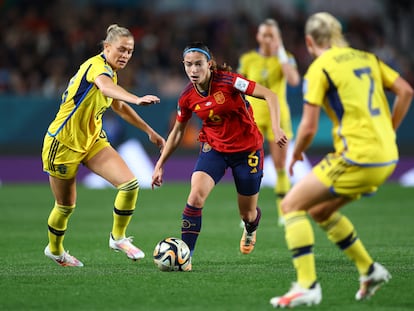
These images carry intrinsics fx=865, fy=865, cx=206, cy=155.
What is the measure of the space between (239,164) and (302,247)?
2.39 m

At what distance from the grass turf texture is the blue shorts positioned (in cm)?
80

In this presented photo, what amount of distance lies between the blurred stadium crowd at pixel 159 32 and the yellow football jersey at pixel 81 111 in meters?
9.61

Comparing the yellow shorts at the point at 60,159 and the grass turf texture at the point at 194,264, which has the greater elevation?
the yellow shorts at the point at 60,159

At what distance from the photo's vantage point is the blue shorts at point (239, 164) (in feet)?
27.6

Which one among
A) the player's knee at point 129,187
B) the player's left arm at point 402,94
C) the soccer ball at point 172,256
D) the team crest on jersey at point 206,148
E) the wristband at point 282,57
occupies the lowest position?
the soccer ball at point 172,256

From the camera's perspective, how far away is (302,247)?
6250 mm

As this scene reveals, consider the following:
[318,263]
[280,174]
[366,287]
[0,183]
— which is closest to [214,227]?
[280,174]

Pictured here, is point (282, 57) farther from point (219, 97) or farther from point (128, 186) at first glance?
point (128, 186)

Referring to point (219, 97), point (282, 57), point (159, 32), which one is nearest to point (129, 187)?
point (219, 97)

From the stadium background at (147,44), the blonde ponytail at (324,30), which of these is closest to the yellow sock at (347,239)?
the blonde ponytail at (324,30)

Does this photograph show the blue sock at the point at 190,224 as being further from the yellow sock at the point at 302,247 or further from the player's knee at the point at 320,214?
the yellow sock at the point at 302,247

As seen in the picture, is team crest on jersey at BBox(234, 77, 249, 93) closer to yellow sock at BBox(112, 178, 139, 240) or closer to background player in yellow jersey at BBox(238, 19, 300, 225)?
yellow sock at BBox(112, 178, 139, 240)

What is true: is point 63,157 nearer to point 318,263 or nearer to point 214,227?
point 318,263

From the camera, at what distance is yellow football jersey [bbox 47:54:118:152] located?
26.8 feet
